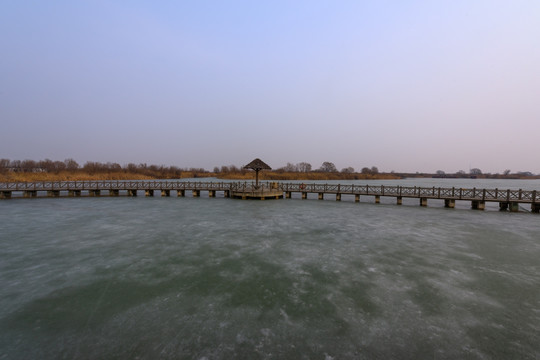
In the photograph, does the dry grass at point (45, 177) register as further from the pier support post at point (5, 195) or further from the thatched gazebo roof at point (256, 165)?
the thatched gazebo roof at point (256, 165)

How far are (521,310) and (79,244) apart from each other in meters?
14.8

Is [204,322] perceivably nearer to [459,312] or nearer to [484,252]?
[459,312]

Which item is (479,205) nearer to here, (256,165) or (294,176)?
(256,165)

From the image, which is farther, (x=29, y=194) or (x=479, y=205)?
(x=29, y=194)

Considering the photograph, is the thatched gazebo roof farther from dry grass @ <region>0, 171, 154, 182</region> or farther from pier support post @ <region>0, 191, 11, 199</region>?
dry grass @ <region>0, 171, 154, 182</region>

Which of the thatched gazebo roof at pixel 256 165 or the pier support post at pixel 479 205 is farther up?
the thatched gazebo roof at pixel 256 165

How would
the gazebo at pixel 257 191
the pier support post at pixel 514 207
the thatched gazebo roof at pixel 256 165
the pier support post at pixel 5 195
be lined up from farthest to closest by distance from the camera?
1. the pier support post at pixel 5 195
2. the gazebo at pixel 257 191
3. the thatched gazebo roof at pixel 256 165
4. the pier support post at pixel 514 207

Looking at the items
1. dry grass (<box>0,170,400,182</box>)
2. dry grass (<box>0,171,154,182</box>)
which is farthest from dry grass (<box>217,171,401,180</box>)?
dry grass (<box>0,171,154,182</box>)

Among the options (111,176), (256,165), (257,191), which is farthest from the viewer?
(111,176)

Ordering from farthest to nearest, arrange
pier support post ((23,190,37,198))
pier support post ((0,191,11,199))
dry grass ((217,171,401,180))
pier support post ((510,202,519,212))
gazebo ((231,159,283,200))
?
1. dry grass ((217,171,401,180))
2. pier support post ((23,190,37,198))
3. pier support post ((0,191,11,199))
4. gazebo ((231,159,283,200))
5. pier support post ((510,202,519,212))

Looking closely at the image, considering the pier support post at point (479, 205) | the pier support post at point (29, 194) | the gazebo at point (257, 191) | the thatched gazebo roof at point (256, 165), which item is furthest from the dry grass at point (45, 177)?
the pier support post at point (479, 205)

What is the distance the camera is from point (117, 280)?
6.71 meters

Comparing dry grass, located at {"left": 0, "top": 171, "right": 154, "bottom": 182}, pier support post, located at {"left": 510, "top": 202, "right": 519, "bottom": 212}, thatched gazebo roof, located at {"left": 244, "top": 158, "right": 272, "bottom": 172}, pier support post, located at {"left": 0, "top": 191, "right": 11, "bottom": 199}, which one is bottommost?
pier support post, located at {"left": 510, "top": 202, "right": 519, "bottom": 212}

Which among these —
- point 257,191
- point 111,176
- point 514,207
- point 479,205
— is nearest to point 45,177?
point 111,176
